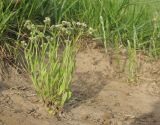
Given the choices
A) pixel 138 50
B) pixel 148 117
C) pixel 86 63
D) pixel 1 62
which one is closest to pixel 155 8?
pixel 138 50

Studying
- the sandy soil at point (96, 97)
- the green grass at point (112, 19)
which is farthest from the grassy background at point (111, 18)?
the sandy soil at point (96, 97)

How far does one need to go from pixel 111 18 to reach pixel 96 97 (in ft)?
2.95

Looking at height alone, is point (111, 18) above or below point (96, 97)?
above

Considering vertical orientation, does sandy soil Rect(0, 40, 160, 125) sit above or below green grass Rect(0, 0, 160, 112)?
below

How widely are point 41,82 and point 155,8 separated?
200 cm

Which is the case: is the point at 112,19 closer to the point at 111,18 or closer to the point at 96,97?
the point at 111,18

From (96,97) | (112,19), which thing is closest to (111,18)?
(112,19)

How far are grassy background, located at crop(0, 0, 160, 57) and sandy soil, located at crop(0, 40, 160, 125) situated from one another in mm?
148

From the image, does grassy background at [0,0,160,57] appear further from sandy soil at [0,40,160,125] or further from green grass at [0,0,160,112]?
sandy soil at [0,40,160,125]

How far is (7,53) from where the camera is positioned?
10.0ft

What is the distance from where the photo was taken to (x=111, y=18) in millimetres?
3658

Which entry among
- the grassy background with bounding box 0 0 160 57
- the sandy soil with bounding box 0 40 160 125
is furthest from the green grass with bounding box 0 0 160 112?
the sandy soil with bounding box 0 40 160 125

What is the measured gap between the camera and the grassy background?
11.6 ft

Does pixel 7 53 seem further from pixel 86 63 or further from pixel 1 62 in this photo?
pixel 86 63
